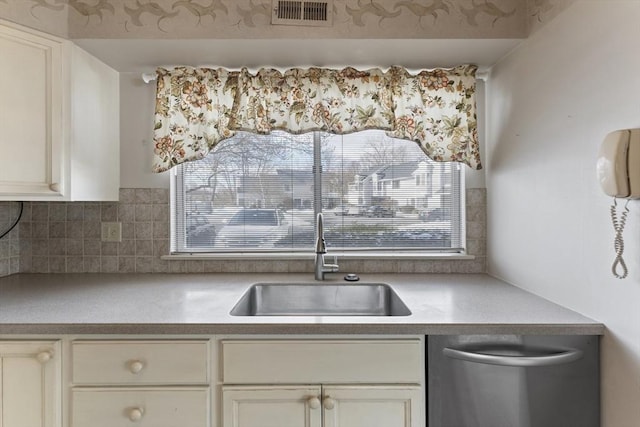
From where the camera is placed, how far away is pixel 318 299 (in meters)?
1.81

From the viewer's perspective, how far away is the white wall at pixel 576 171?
1.05 m

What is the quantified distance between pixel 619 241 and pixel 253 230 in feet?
5.11

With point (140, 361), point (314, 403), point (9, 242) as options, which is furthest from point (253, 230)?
point (9, 242)

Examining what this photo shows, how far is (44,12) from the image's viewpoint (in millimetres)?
1502

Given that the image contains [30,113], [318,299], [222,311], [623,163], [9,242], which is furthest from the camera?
[9,242]

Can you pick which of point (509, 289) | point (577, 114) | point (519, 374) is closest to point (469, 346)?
point (519, 374)

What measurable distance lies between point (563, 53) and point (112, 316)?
1.77m

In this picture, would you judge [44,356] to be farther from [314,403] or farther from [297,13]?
[297,13]

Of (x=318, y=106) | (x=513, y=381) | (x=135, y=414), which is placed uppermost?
(x=318, y=106)

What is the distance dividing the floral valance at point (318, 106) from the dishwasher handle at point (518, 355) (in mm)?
970

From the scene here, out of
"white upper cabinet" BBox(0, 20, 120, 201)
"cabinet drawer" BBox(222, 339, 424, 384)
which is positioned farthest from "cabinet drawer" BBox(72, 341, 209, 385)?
"white upper cabinet" BBox(0, 20, 120, 201)

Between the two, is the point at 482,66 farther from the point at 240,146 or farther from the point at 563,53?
the point at 240,146

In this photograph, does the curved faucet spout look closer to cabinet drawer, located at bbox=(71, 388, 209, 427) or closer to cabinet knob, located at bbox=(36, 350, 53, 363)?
cabinet drawer, located at bbox=(71, 388, 209, 427)

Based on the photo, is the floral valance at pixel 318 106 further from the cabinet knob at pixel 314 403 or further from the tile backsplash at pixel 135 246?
the cabinet knob at pixel 314 403
